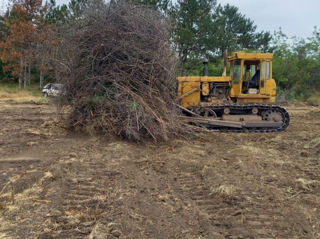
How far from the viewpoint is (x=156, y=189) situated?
15.0 ft

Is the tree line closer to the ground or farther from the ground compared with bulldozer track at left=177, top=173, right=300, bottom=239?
farther from the ground

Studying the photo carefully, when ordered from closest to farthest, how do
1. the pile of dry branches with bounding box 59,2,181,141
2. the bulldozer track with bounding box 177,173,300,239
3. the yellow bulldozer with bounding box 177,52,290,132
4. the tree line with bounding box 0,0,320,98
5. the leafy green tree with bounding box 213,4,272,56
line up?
the bulldozer track with bounding box 177,173,300,239, the pile of dry branches with bounding box 59,2,181,141, the yellow bulldozer with bounding box 177,52,290,132, the tree line with bounding box 0,0,320,98, the leafy green tree with bounding box 213,4,272,56

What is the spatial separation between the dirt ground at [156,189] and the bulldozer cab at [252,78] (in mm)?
2538

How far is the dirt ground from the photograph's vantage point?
3398 mm

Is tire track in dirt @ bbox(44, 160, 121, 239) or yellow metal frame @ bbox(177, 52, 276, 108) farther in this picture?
yellow metal frame @ bbox(177, 52, 276, 108)

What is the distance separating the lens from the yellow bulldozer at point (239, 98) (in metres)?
9.62

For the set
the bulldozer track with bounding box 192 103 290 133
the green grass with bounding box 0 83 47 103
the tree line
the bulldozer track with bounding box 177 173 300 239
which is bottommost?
the bulldozer track with bounding box 177 173 300 239

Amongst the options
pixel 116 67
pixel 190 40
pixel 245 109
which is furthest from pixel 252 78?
pixel 190 40

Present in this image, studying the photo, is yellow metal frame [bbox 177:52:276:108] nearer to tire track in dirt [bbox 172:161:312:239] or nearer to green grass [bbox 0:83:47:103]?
tire track in dirt [bbox 172:161:312:239]

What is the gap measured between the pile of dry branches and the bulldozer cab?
8.27 feet

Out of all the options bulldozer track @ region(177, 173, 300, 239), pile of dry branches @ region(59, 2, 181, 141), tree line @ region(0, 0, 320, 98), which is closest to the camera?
bulldozer track @ region(177, 173, 300, 239)

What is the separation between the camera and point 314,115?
1455 centimetres

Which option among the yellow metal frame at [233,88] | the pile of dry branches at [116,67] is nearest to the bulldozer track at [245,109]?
the yellow metal frame at [233,88]

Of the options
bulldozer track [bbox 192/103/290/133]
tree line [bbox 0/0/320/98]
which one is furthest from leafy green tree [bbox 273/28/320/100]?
bulldozer track [bbox 192/103/290/133]
